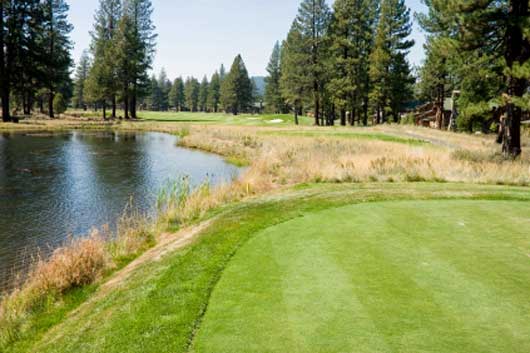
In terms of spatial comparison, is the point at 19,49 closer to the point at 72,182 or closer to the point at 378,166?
the point at 72,182

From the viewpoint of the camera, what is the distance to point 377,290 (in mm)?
4363

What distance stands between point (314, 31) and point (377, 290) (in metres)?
43.2

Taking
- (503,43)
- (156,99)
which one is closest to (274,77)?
(156,99)

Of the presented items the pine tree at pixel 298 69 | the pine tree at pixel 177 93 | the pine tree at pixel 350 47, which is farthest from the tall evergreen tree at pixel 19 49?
the pine tree at pixel 177 93

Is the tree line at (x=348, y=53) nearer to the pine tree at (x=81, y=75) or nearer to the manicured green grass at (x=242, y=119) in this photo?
the manicured green grass at (x=242, y=119)

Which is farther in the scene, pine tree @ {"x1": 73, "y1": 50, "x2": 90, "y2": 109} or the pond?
pine tree @ {"x1": 73, "y1": 50, "x2": 90, "y2": 109}

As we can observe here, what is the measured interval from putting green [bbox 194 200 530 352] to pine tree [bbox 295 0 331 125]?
3905 centimetres

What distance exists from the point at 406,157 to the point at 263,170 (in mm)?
6208

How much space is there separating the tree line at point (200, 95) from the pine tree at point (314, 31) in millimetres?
47855

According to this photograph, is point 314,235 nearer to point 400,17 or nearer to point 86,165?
point 86,165

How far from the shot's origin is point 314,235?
6551mm

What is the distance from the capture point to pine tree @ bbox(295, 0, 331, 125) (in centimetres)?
4356

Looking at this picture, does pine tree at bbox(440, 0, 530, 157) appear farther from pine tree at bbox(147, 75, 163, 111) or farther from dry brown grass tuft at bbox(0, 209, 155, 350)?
pine tree at bbox(147, 75, 163, 111)

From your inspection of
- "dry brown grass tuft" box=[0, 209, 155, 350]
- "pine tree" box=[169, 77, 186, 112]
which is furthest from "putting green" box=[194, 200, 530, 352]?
"pine tree" box=[169, 77, 186, 112]
